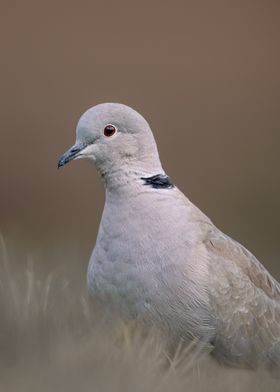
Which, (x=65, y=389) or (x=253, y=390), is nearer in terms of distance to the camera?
(x=65, y=389)

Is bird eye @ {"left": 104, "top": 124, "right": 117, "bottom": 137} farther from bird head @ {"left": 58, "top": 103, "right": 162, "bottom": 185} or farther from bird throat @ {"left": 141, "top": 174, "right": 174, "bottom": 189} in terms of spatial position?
bird throat @ {"left": 141, "top": 174, "right": 174, "bottom": 189}

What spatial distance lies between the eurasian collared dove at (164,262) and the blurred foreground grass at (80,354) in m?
0.11

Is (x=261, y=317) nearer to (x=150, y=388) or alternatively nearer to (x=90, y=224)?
(x=150, y=388)

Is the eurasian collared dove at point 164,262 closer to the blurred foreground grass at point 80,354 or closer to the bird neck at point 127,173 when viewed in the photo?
the bird neck at point 127,173

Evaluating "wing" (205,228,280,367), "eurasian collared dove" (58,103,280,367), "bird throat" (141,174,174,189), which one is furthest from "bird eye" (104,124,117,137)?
"wing" (205,228,280,367)

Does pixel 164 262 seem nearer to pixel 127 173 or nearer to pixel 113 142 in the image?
pixel 127 173

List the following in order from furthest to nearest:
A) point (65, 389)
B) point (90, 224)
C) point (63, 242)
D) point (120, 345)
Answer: point (90, 224) < point (63, 242) < point (120, 345) < point (65, 389)

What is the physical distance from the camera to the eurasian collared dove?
3.48 metres

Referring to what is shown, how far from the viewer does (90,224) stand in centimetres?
648

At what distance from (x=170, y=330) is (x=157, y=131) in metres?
3.81

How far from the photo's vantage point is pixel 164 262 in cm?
349

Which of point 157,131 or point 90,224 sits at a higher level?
point 157,131

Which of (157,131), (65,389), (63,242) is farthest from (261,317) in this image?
(157,131)

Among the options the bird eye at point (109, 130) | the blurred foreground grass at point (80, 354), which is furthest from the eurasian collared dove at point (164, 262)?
the blurred foreground grass at point (80, 354)
